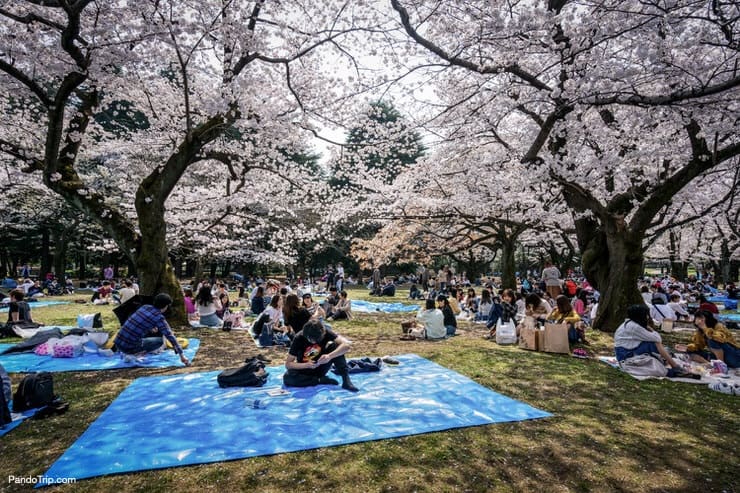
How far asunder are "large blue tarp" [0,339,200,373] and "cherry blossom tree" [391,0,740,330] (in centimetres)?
644

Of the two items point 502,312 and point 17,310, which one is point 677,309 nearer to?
point 502,312

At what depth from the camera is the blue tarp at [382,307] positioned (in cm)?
1607

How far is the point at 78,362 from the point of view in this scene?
277 inches

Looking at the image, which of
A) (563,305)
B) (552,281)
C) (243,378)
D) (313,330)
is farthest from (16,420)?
(552,281)

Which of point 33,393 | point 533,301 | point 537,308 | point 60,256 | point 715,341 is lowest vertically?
point 33,393

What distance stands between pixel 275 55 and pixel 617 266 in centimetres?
913

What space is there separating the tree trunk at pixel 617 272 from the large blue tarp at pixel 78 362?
923cm

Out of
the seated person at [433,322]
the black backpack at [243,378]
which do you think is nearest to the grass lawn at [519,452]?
the black backpack at [243,378]

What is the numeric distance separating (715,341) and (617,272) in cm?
371

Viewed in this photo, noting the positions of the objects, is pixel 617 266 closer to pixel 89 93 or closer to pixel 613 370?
pixel 613 370

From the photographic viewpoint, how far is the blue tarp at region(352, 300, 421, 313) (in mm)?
16072

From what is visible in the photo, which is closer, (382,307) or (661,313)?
(661,313)

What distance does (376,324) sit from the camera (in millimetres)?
11977

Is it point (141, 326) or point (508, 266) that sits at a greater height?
point (508, 266)
